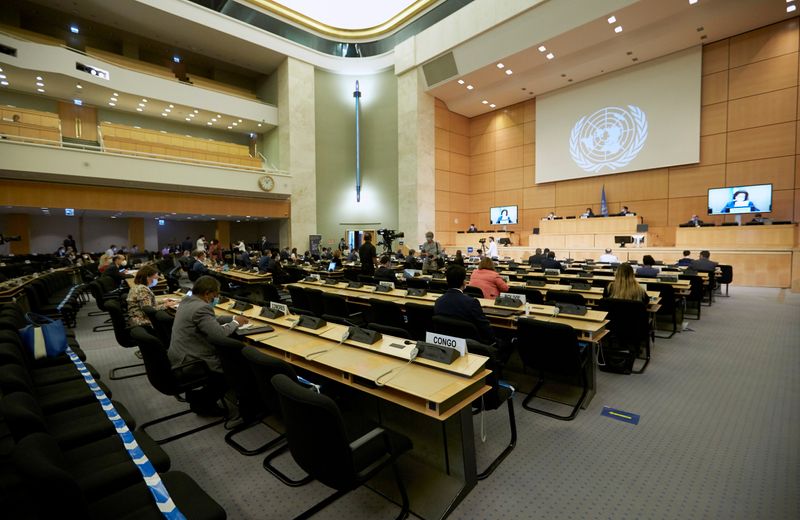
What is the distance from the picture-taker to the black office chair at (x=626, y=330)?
13.0 feet

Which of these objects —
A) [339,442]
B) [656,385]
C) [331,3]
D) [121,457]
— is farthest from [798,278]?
[331,3]

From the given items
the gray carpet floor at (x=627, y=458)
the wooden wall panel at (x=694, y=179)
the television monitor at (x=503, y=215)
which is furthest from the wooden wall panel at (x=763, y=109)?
the gray carpet floor at (x=627, y=458)

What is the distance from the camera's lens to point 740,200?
461 inches

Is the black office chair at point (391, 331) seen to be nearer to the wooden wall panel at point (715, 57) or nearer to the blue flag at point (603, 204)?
the blue flag at point (603, 204)

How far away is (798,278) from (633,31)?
28.0 feet

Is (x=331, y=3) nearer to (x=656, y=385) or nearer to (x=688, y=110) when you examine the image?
(x=688, y=110)

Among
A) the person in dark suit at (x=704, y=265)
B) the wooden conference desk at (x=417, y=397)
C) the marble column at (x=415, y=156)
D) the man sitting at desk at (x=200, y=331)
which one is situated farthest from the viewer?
the marble column at (x=415, y=156)

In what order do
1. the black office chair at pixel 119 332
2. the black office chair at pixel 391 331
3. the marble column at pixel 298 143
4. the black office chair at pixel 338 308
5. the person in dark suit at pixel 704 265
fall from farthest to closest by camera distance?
the marble column at pixel 298 143
the person in dark suit at pixel 704 265
the black office chair at pixel 338 308
the black office chair at pixel 119 332
the black office chair at pixel 391 331

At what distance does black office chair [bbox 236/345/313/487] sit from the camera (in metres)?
2.01

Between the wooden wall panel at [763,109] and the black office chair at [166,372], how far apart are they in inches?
637

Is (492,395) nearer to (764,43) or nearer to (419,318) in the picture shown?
(419,318)

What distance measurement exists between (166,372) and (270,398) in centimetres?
110

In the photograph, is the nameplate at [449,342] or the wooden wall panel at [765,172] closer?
the nameplate at [449,342]

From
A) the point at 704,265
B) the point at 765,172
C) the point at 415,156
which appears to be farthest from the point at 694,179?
the point at 415,156
